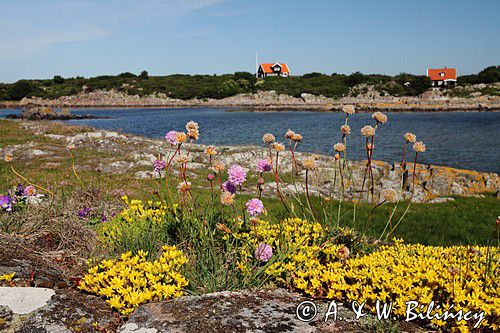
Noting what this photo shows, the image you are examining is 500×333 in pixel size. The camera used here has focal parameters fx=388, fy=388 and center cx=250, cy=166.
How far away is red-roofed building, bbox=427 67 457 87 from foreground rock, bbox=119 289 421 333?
11861 centimetres

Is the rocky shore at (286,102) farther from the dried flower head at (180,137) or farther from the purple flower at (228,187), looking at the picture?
the purple flower at (228,187)

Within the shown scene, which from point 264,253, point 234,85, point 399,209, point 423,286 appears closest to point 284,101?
point 234,85

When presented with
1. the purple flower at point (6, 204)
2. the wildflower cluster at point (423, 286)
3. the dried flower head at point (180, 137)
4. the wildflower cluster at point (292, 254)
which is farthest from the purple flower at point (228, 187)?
the purple flower at point (6, 204)

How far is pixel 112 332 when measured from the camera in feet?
10.2

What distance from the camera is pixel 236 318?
3088mm

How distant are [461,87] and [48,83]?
137 meters

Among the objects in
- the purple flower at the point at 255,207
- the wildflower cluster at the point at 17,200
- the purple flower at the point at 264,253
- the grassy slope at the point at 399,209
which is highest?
the purple flower at the point at 255,207

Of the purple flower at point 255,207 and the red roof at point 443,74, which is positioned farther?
the red roof at point 443,74

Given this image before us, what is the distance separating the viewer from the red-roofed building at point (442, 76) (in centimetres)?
10700

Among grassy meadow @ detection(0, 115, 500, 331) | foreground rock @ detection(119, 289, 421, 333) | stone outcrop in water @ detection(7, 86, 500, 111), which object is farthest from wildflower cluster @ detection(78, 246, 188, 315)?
stone outcrop in water @ detection(7, 86, 500, 111)

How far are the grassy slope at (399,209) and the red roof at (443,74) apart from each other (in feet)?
348

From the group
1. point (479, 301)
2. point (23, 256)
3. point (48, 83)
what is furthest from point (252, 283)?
point (48, 83)

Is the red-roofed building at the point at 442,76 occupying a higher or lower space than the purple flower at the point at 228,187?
higher

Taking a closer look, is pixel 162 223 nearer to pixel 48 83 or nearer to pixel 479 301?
pixel 479 301
